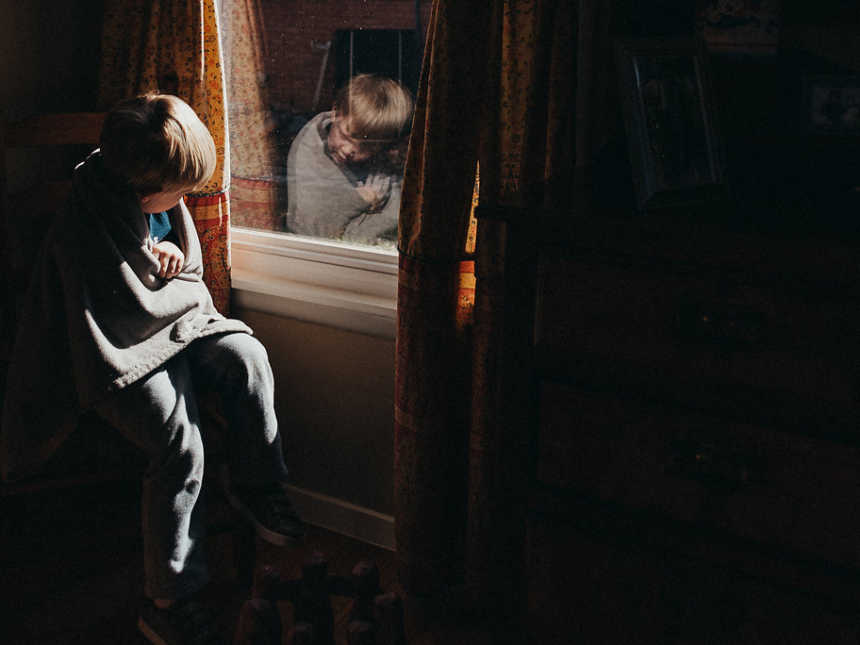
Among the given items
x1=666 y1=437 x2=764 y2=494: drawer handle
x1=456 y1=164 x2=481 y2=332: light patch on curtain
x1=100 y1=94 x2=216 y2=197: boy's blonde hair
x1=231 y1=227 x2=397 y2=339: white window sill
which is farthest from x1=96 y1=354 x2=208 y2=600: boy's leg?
x1=666 y1=437 x2=764 y2=494: drawer handle

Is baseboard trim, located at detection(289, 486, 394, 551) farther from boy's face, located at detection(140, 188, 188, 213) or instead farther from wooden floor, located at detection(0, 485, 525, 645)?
boy's face, located at detection(140, 188, 188, 213)

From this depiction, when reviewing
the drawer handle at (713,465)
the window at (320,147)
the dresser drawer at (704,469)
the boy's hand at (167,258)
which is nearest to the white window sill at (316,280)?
the window at (320,147)

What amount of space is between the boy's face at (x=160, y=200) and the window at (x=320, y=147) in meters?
0.49

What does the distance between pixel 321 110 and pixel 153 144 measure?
2.20 ft

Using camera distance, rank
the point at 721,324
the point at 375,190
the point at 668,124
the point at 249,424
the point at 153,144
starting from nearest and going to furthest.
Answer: the point at 721,324 < the point at 668,124 < the point at 153,144 < the point at 249,424 < the point at 375,190

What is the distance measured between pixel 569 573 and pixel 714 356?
40cm

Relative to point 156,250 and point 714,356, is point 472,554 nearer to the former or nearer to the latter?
point 714,356

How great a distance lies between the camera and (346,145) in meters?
2.19

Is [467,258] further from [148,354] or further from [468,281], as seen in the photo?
[148,354]

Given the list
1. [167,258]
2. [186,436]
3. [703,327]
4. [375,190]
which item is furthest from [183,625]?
[703,327]

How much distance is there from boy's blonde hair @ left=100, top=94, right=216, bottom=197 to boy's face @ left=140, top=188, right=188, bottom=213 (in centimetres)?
2

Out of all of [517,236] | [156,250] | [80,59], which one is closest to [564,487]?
[517,236]

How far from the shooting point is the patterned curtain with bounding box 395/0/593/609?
4.99 feet

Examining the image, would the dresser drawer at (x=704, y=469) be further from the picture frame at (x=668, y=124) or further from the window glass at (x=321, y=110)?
the window glass at (x=321, y=110)
